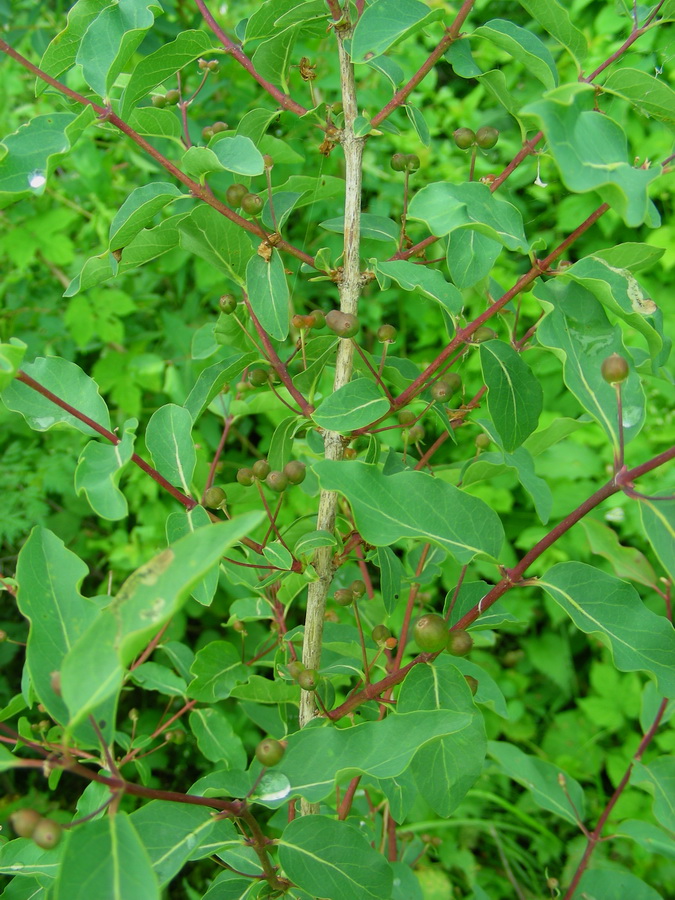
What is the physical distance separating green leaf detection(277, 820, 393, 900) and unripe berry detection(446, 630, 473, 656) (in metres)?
0.22

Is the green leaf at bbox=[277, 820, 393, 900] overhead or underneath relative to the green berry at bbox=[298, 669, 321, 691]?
underneath

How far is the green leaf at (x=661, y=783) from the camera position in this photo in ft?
3.42

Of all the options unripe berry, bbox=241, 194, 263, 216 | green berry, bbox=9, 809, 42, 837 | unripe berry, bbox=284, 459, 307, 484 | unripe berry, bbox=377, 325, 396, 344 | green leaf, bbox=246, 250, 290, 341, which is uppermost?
unripe berry, bbox=241, 194, 263, 216

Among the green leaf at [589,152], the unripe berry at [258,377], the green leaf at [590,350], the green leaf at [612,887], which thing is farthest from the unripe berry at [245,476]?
the green leaf at [612,887]

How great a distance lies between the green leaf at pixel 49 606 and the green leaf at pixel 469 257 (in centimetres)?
53

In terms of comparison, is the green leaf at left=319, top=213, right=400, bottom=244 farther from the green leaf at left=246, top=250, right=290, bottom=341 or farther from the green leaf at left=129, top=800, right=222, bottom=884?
the green leaf at left=129, top=800, right=222, bottom=884

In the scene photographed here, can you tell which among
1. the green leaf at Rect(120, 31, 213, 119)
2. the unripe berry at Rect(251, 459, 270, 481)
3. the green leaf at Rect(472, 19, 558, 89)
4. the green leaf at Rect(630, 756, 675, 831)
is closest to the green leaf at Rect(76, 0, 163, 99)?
the green leaf at Rect(120, 31, 213, 119)

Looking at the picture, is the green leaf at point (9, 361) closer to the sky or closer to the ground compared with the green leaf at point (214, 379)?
closer to the sky

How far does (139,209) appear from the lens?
0.82 metres

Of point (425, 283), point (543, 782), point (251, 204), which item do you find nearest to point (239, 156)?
point (251, 204)

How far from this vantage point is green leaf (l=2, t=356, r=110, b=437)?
853mm

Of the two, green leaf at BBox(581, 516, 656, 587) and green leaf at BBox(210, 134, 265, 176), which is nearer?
green leaf at BBox(210, 134, 265, 176)

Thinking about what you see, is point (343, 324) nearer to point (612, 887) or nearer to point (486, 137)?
point (486, 137)

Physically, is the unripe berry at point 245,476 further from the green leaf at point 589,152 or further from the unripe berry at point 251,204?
the green leaf at point 589,152
